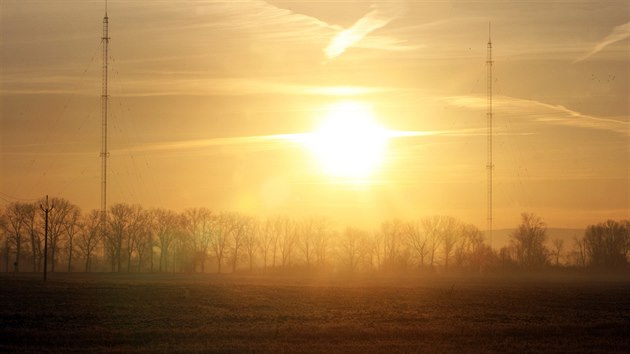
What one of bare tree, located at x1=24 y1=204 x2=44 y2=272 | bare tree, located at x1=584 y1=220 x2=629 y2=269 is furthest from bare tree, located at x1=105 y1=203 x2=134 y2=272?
bare tree, located at x1=584 y1=220 x2=629 y2=269

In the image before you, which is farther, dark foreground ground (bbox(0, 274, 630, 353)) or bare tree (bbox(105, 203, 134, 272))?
bare tree (bbox(105, 203, 134, 272))

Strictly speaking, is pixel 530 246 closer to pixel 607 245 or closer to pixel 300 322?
pixel 607 245

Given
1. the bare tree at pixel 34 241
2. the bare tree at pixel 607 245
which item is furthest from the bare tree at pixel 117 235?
the bare tree at pixel 607 245

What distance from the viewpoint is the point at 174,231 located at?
16838cm

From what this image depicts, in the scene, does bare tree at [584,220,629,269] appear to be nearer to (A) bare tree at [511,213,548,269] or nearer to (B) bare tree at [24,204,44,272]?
(A) bare tree at [511,213,548,269]

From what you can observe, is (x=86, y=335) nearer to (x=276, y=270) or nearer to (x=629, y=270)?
(x=276, y=270)

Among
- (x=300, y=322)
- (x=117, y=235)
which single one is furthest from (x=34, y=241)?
(x=300, y=322)

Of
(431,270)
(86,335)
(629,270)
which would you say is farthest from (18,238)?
(629,270)

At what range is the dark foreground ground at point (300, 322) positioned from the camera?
37.4 m

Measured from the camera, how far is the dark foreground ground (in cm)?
3744

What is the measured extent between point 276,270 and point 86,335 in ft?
413

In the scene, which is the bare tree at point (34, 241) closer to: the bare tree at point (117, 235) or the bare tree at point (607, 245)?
the bare tree at point (117, 235)

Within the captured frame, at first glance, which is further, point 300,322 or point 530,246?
point 530,246

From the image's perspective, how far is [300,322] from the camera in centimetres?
4747
